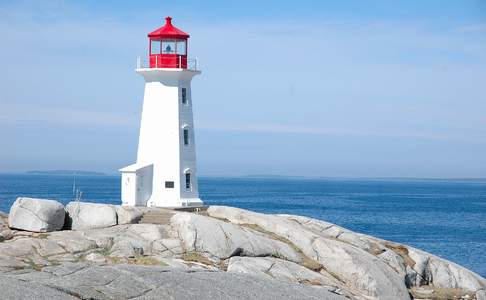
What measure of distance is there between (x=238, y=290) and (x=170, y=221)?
12505 millimetres

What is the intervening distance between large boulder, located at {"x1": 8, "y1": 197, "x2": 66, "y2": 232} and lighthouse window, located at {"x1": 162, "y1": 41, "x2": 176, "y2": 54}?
11.0 metres

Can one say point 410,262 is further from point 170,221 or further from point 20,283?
point 20,283

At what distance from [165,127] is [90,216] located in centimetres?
799

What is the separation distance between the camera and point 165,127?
40.0 metres

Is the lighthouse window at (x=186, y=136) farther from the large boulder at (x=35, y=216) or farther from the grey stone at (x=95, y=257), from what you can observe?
the grey stone at (x=95, y=257)

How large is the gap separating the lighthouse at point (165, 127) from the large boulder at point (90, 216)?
237 inches

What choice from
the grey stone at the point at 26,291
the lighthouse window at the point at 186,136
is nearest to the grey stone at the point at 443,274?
the lighthouse window at the point at 186,136

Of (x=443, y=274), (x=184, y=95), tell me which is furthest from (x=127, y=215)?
(x=443, y=274)

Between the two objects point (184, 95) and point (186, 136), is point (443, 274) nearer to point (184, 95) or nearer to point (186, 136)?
point (186, 136)

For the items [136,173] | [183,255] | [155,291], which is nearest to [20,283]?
[155,291]

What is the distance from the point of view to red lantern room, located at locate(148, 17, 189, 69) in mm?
40219

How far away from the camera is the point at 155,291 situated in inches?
797

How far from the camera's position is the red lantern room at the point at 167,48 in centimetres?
4022

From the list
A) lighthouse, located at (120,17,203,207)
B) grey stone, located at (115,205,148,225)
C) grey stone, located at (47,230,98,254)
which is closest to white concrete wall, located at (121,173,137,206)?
lighthouse, located at (120,17,203,207)
